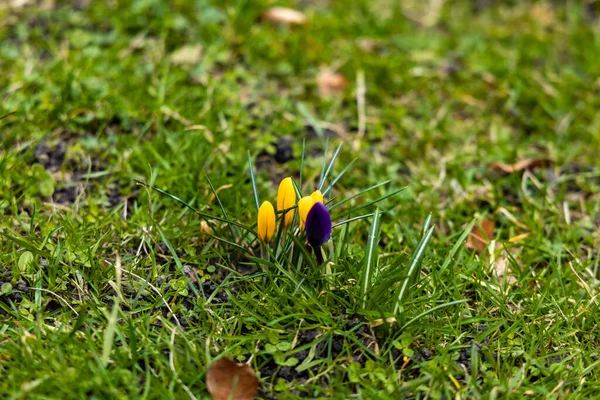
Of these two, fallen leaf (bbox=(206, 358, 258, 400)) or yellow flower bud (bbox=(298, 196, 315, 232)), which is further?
yellow flower bud (bbox=(298, 196, 315, 232))

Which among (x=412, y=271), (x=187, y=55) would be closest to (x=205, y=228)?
(x=412, y=271)

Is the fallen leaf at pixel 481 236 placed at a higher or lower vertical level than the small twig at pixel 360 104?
lower

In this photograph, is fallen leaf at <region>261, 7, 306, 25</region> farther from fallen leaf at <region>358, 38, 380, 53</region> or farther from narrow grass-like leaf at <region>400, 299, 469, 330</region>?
narrow grass-like leaf at <region>400, 299, 469, 330</region>

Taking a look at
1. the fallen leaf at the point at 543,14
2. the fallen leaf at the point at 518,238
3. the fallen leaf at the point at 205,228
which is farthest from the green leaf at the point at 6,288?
the fallen leaf at the point at 543,14

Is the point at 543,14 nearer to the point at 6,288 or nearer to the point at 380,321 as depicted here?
the point at 380,321

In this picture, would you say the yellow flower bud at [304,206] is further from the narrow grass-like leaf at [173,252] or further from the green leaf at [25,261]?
the green leaf at [25,261]

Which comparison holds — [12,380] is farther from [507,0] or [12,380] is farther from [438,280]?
[507,0]

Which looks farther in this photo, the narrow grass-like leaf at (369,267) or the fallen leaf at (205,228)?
the fallen leaf at (205,228)

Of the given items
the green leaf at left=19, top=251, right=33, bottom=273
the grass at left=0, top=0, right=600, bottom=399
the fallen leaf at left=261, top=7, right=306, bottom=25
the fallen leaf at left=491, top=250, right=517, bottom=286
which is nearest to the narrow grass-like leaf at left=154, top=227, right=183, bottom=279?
the grass at left=0, top=0, right=600, bottom=399
